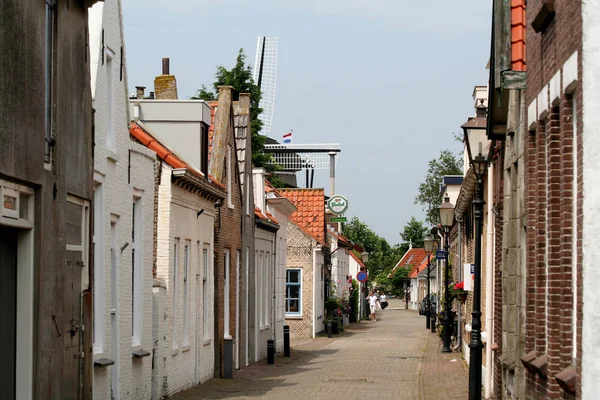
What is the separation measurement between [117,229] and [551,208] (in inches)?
321

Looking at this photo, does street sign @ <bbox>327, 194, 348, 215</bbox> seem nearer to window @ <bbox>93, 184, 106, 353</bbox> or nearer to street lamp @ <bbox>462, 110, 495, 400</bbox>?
street lamp @ <bbox>462, 110, 495, 400</bbox>

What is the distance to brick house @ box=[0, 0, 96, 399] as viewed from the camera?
1022cm

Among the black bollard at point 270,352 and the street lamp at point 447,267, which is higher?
the street lamp at point 447,267

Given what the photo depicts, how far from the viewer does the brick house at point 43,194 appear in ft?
33.5

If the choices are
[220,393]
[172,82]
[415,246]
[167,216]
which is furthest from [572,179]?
[415,246]

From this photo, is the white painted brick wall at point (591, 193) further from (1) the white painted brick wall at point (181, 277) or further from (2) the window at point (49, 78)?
(1) the white painted brick wall at point (181, 277)

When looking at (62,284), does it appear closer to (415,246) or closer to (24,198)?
(24,198)

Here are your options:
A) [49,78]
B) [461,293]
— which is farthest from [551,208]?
[461,293]

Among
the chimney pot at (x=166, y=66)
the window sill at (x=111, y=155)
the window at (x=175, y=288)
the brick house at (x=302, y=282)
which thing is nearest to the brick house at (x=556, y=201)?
the window sill at (x=111, y=155)

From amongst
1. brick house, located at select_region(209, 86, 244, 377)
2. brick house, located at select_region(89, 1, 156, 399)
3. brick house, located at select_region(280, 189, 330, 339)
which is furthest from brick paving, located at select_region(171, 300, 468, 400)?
brick house, located at select_region(280, 189, 330, 339)

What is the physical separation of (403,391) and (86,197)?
10596 mm

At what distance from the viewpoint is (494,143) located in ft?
62.8

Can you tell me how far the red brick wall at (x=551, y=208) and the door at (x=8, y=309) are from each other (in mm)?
4946

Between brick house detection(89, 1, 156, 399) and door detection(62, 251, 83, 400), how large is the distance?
6.75 ft
